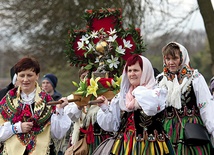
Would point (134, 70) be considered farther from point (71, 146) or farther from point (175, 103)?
point (71, 146)

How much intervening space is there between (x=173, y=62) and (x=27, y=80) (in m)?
1.77

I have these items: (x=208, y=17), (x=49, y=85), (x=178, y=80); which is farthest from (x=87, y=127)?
(x=208, y=17)

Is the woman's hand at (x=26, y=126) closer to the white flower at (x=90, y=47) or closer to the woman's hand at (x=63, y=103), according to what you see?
the woman's hand at (x=63, y=103)

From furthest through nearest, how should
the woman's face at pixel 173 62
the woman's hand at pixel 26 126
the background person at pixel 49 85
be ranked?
the background person at pixel 49 85 < the woman's face at pixel 173 62 < the woman's hand at pixel 26 126

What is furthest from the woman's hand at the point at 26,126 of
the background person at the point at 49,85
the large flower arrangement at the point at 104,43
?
the background person at the point at 49,85

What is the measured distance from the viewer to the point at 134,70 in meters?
5.49

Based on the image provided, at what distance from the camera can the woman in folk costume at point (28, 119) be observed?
222 inches

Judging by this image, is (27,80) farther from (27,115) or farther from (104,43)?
(104,43)

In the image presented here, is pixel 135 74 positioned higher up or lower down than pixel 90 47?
lower down

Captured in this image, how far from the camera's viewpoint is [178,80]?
631 cm

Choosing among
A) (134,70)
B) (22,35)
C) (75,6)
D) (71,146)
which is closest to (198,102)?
(134,70)

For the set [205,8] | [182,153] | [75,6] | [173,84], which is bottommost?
[182,153]

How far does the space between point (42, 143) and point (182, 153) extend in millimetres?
1651

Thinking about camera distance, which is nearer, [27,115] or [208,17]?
[27,115]
